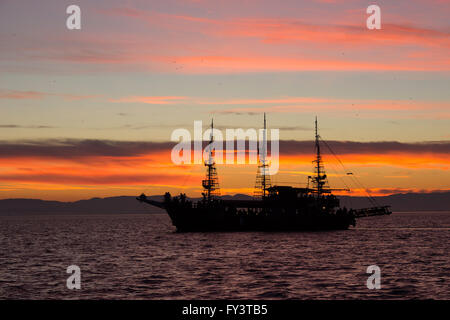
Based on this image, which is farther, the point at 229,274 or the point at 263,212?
the point at 263,212

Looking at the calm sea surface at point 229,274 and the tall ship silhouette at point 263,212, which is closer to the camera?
the calm sea surface at point 229,274

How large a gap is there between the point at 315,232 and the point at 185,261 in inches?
2705

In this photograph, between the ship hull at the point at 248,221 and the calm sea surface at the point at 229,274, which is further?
the ship hull at the point at 248,221

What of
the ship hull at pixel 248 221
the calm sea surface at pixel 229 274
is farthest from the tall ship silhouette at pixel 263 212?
the calm sea surface at pixel 229 274

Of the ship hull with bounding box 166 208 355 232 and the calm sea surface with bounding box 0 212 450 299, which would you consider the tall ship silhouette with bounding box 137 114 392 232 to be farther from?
the calm sea surface with bounding box 0 212 450 299

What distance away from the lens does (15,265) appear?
57594mm

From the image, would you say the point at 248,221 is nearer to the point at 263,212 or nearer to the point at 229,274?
the point at 263,212

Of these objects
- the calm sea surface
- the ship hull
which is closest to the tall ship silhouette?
the ship hull

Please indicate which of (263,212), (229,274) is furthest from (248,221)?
(229,274)

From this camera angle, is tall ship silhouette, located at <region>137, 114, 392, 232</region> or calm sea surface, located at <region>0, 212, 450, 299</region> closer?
calm sea surface, located at <region>0, 212, 450, 299</region>

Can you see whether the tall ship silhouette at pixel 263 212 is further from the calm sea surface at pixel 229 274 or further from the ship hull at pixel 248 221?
the calm sea surface at pixel 229 274

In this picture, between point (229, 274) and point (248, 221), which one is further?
point (248, 221)

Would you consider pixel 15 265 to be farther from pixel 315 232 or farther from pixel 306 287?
pixel 315 232
